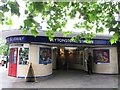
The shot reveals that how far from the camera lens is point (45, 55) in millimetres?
13891

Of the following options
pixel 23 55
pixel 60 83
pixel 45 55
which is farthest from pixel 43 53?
pixel 60 83

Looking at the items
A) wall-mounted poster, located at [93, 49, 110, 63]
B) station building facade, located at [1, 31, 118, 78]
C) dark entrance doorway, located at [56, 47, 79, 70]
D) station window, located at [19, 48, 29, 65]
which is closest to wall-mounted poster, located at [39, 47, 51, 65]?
station building facade, located at [1, 31, 118, 78]

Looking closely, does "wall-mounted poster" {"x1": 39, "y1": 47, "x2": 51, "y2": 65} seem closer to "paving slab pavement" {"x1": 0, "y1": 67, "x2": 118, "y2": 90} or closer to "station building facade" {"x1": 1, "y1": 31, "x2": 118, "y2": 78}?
"station building facade" {"x1": 1, "y1": 31, "x2": 118, "y2": 78}

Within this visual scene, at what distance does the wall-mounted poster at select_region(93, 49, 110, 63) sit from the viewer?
1561 centimetres

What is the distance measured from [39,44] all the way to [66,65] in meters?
7.68

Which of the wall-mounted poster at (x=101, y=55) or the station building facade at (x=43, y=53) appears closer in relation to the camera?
the station building facade at (x=43, y=53)

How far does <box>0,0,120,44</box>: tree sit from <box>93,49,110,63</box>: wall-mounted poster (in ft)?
26.9

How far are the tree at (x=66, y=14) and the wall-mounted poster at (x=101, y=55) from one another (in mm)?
8190

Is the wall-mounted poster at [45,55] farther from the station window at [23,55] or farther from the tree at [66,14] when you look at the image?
the tree at [66,14]

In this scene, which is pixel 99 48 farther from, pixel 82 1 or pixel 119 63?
pixel 82 1

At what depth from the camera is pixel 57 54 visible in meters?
19.8

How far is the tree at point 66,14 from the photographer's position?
4012mm

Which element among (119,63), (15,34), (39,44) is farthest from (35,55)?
(119,63)

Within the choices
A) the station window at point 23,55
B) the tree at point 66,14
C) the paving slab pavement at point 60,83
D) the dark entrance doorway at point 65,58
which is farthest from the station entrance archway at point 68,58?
the tree at point 66,14
